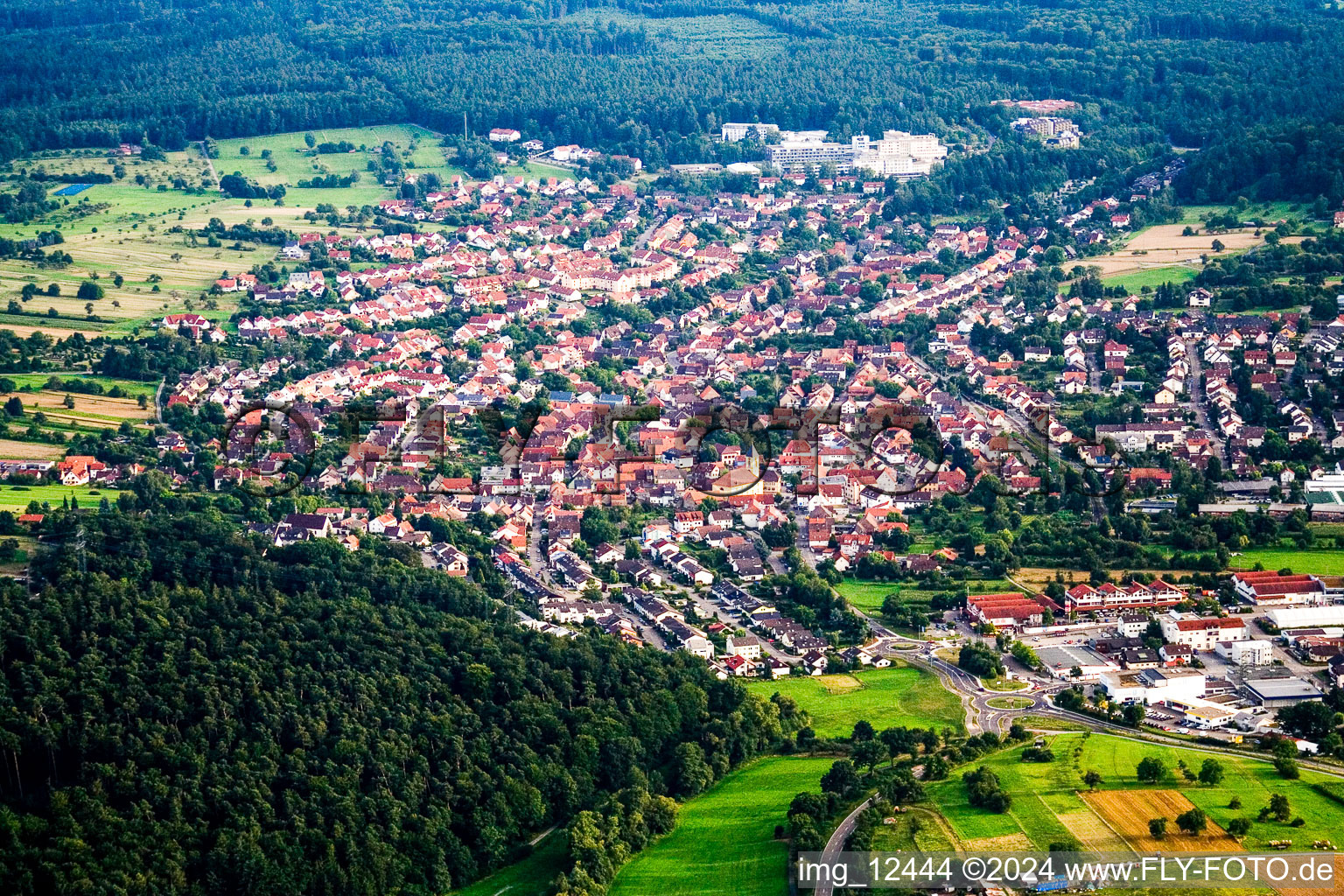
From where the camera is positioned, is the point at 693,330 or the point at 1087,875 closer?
the point at 1087,875

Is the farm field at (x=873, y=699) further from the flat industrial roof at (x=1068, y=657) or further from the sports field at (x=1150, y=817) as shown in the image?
the sports field at (x=1150, y=817)

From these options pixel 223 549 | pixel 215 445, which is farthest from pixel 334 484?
pixel 223 549

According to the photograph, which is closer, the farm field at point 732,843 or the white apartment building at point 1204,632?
the farm field at point 732,843

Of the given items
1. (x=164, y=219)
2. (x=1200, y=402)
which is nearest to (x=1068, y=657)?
(x=1200, y=402)

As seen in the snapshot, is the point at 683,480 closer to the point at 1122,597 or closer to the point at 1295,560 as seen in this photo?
the point at 1122,597

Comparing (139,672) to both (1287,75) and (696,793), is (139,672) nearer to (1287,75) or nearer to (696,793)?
(696,793)

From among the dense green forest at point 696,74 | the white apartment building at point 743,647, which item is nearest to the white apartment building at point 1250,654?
the white apartment building at point 743,647
